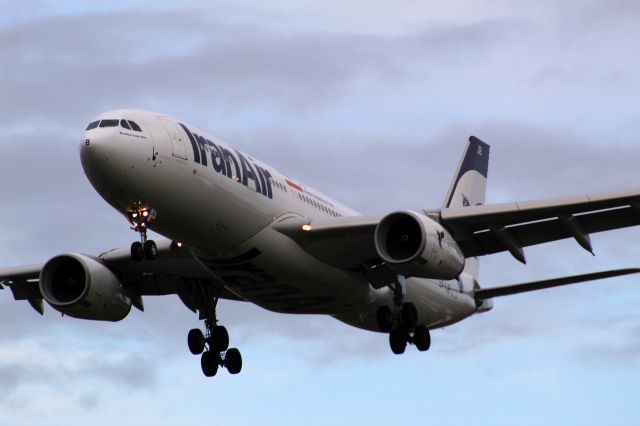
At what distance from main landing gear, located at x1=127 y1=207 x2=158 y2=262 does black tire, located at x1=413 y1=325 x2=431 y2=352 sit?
975cm

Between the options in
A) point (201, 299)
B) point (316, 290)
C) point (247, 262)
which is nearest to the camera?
point (247, 262)

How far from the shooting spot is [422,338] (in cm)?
3669

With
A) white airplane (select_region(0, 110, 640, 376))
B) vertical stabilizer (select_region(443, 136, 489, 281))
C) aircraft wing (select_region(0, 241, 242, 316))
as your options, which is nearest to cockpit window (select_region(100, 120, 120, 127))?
white airplane (select_region(0, 110, 640, 376))

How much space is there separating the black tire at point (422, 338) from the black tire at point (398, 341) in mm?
495

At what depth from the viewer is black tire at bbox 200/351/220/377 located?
1492 inches

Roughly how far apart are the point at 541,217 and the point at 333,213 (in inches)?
Answer: 262

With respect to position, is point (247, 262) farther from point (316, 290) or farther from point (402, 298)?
point (402, 298)

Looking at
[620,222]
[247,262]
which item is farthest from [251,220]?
[620,222]

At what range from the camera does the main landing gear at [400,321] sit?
3612 centimetres

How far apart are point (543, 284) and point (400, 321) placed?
437 centimetres

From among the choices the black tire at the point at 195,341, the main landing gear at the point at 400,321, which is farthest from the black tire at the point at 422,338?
the black tire at the point at 195,341

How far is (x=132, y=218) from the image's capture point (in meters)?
30.2

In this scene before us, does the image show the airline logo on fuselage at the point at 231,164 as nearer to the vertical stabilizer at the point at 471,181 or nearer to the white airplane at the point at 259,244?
the white airplane at the point at 259,244

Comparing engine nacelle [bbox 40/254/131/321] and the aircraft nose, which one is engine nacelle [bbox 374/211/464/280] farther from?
engine nacelle [bbox 40/254/131/321]
